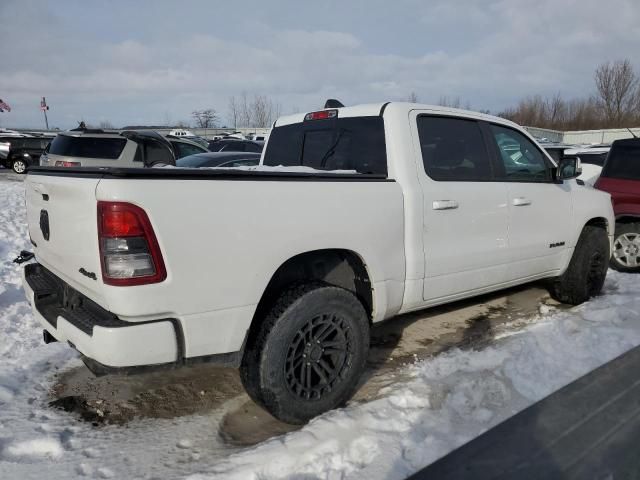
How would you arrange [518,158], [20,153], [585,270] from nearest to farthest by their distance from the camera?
[518,158], [585,270], [20,153]

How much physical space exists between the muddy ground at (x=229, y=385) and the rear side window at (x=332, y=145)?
1.57 metres

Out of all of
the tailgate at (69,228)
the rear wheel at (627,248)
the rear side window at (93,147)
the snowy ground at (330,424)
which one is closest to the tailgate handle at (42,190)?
the tailgate at (69,228)

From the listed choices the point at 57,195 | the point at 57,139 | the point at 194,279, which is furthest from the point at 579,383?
the point at 57,139

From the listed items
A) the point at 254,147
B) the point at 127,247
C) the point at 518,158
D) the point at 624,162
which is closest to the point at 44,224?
the point at 127,247

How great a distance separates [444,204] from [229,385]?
200 cm

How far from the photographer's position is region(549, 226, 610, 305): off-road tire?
4.76 meters

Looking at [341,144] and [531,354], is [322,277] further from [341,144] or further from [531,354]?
[531,354]

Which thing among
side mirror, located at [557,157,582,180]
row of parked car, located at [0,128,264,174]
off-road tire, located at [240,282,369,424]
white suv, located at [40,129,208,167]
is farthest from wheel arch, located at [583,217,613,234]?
white suv, located at [40,129,208,167]

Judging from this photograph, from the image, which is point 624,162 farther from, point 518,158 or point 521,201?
point 521,201

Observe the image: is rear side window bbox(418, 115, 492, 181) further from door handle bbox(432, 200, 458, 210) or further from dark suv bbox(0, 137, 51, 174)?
dark suv bbox(0, 137, 51, 174)

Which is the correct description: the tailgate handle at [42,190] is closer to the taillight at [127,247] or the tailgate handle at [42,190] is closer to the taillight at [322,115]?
the taillight at [127,247]

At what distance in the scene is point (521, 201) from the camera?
13.0 ft

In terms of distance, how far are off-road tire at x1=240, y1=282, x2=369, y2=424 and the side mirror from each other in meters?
2.66

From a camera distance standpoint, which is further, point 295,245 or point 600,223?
point 600,223
